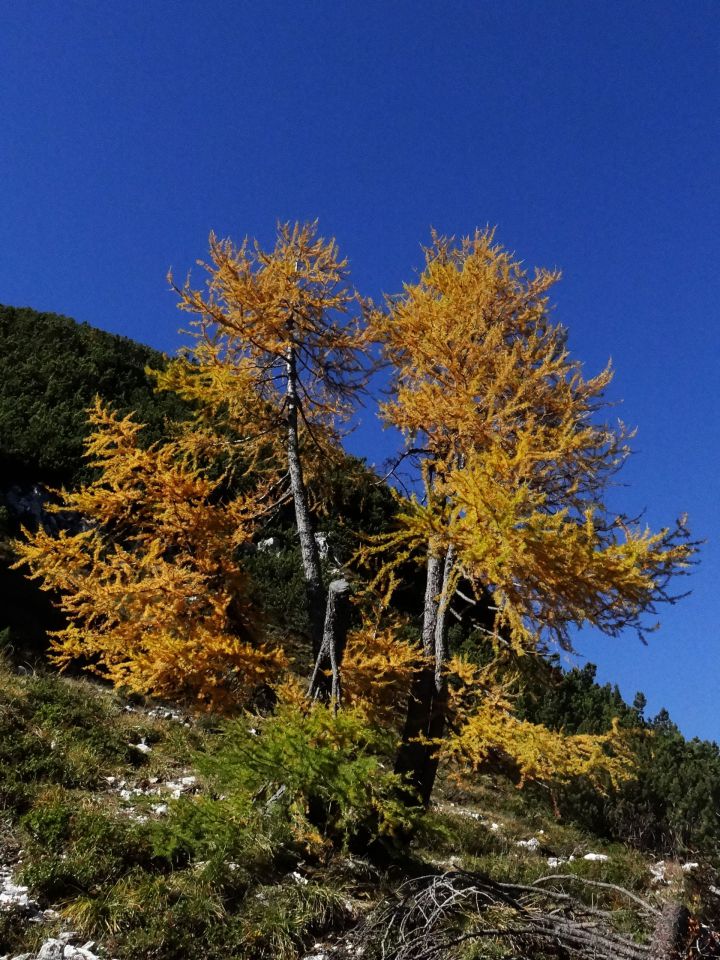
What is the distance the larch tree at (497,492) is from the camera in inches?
203

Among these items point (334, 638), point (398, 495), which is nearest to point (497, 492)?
point (398, 495)

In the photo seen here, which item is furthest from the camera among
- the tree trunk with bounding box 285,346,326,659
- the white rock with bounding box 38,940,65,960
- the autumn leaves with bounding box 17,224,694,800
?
the tree trunk with bounding box 285,346,326,659

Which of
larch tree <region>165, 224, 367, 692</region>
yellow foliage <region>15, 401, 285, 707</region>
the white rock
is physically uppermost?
larch tree <region>165, 224, 367, 692</region>

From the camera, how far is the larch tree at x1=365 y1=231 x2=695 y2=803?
5.15 metres

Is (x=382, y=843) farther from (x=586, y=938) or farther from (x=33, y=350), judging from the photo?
(x=33, y=350)

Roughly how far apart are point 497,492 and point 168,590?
4.13m

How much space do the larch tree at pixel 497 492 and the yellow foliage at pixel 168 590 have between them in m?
1.97

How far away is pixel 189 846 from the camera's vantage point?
17.5 ft

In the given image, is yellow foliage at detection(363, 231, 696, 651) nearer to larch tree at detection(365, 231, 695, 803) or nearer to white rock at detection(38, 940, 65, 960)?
larch tree at detection(365, 231, 695, 803)

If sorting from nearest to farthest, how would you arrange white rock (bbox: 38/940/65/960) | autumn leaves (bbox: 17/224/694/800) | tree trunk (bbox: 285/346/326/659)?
white rock (bbox: 38/940/65/960) → autumn leaves (bbox: 17/224/694/800) → tree trunk (bbox: 285/346/326/659)

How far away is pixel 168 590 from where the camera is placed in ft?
24.3

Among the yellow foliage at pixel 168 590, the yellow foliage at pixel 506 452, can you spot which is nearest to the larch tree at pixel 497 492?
the yellow foliage at pixel 506 452

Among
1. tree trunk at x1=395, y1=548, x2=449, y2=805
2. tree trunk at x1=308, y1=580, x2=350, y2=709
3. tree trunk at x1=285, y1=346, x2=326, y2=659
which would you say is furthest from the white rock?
tree trunk at x1=285, y1=346, x2=326, y2=659

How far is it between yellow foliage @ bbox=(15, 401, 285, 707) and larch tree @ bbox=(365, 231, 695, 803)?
197cm
